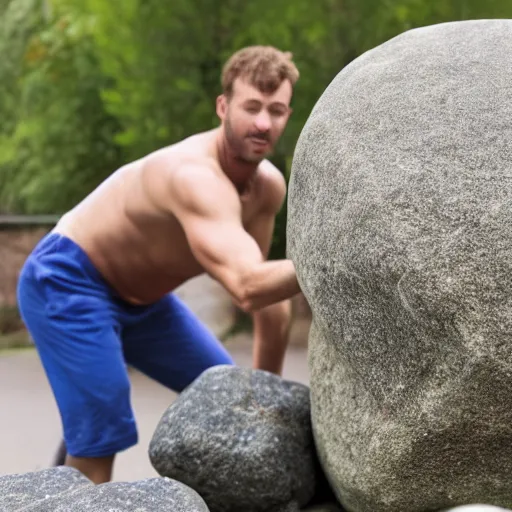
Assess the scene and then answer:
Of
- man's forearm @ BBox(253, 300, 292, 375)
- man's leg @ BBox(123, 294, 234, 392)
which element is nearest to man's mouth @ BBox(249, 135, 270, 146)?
man's forearm @ BBox(253, 300, 292, 375)

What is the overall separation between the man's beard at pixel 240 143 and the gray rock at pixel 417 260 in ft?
1.64

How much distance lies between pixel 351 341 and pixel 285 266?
358mm

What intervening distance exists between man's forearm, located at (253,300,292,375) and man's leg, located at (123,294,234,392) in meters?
0.17

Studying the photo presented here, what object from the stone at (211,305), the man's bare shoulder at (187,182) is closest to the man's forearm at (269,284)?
the man's bare shoulder at (187,182)

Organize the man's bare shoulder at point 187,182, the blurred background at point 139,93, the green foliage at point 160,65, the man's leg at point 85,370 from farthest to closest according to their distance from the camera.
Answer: the green foliage at point 160,65
the blurred background at point 139,93
the man's leg at point 85,370
the man's bare shoulder at point 187,182

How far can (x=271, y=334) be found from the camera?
269 centimetres

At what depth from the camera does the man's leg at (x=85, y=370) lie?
7.79ft

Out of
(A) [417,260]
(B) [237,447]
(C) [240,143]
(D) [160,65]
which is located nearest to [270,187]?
(C) [240,143]

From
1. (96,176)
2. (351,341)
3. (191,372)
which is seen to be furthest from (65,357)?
(96,176)

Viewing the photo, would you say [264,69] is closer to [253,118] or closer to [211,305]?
[253,118]

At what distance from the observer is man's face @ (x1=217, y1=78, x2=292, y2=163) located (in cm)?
221

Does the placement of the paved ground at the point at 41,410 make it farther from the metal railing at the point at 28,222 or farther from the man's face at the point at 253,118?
the man's face at the point at 253,118

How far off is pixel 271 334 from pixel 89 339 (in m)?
0.62

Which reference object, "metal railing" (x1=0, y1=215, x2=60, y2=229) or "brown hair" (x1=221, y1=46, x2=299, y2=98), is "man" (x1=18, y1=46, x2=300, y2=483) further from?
"metal railing" (x1=0, y1=215, x2=60, y2=229)
